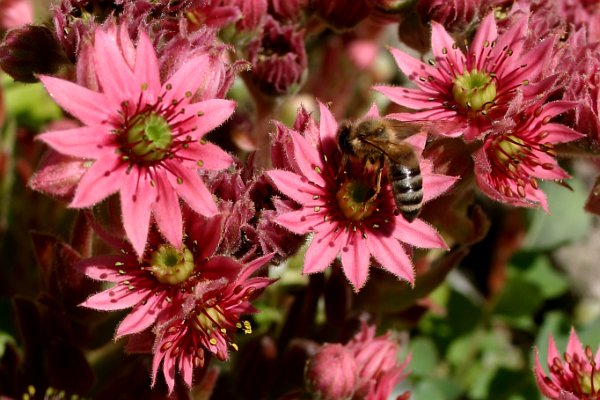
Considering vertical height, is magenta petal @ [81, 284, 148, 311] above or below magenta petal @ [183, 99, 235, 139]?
below

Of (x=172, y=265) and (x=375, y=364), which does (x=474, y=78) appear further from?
(x=172, y=265)

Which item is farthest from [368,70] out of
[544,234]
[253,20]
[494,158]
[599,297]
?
[494,158]

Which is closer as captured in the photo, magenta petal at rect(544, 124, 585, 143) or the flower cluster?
the flower cluster

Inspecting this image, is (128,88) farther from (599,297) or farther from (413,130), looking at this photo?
(599,297)

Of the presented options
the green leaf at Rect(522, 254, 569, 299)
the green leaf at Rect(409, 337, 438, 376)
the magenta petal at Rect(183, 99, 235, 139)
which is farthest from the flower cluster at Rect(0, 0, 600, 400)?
the green leaf at Rect(522, 254, 569, 299)

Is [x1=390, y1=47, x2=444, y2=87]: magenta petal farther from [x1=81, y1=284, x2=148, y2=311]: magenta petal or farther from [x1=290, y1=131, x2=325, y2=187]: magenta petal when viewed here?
[x1=81, y1=284, x2=148, y2=311]: magenta petal

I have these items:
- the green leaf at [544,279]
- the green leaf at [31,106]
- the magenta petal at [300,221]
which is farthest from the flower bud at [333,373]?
the green leaf at [31,106]

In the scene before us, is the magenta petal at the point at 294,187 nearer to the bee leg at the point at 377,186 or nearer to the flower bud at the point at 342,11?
the bee leg at the point at 377,186
